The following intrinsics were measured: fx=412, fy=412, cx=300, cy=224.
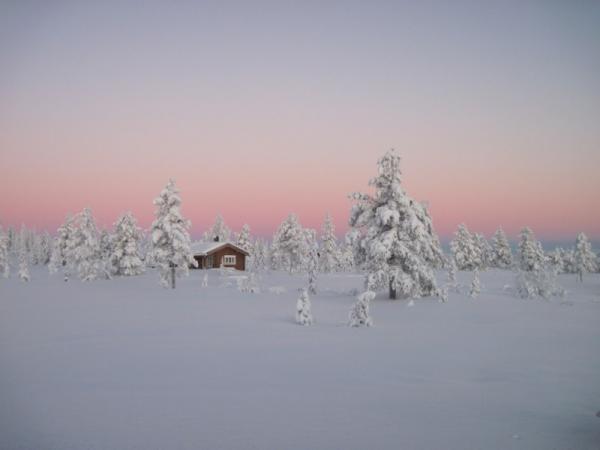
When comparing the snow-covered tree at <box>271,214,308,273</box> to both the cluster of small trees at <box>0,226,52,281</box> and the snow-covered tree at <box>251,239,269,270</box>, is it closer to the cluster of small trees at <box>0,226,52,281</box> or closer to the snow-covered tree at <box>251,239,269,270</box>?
the cluster of small trees at <box>0,226,52,281</box>

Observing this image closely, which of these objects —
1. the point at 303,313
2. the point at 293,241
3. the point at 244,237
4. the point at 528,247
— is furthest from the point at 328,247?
the point at 303,313

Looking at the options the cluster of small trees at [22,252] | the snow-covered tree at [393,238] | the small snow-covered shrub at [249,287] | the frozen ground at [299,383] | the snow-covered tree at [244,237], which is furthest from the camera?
the snow-covered tree at [244,237]

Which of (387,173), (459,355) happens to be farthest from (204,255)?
(459,355)

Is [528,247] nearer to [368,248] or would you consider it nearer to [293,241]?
[293,241]

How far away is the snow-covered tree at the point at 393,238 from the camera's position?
27.8 m

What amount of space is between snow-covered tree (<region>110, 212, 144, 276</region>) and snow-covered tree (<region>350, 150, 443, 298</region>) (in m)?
36.9

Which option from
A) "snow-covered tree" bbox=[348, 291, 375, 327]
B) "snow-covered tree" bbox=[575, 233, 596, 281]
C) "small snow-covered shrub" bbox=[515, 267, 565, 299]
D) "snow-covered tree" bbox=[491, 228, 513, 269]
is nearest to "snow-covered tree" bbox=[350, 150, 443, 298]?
"small snow-covered shrub" bbox=[515, 267, 565, 299]

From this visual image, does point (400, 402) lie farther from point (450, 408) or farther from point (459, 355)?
point (459, 355)

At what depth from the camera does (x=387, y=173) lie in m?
29.6

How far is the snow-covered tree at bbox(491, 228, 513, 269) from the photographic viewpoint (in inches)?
3418

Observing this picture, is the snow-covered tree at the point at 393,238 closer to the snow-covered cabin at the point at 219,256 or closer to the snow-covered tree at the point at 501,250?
the snow-covered cabin at the point at 219,256

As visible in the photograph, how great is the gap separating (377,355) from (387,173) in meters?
18.1

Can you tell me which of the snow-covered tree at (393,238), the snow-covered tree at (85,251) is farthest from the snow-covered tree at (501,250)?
the snow-covered tree at (85,251)

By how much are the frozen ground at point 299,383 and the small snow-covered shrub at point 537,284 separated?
26.2 ft
